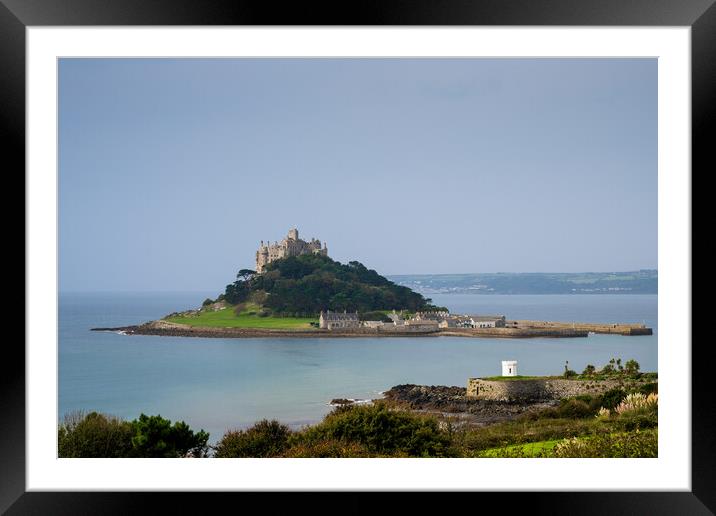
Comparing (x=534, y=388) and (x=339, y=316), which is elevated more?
(x=339, y=316)

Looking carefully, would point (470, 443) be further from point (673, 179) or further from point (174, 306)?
point (174, 306)

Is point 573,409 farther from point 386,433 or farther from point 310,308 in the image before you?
point 310,308

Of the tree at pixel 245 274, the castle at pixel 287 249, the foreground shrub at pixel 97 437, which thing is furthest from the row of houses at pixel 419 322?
the foreground shrub at pixel 97 437

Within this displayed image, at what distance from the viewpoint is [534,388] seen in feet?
39.0

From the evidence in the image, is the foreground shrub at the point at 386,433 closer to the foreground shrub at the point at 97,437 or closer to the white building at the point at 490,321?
the foreground shrub at the point at 97,437

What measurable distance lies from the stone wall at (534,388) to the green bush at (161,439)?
286 inches

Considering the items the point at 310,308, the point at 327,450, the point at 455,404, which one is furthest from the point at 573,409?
the point at 310,308

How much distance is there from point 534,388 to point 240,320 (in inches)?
323

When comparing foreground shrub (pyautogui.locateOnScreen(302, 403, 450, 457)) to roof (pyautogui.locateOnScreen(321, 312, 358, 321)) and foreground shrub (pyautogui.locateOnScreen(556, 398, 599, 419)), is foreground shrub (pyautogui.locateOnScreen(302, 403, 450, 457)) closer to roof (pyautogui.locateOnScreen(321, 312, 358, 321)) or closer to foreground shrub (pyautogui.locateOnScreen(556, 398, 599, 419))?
foreground shrub (pyautogui.locateOnScreen(556, 398, 599, 419))

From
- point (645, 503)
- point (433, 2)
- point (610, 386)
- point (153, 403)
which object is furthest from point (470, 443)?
point (153, 403)

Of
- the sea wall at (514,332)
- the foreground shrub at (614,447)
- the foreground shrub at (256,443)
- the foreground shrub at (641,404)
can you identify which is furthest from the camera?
the sea wall at (514,332)

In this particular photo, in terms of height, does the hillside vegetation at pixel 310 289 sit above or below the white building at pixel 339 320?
above

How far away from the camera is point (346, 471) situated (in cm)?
239

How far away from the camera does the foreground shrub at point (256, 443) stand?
518 centimetres
